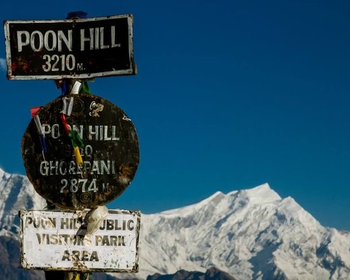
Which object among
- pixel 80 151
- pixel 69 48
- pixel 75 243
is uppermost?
pixel 69 48

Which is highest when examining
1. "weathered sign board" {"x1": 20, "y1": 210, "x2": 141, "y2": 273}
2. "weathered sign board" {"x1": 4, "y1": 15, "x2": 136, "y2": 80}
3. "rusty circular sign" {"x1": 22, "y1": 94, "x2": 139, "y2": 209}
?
"weathered sign board" {"x1": 4, "y1": 15, "x2": 136, "y2": 80}

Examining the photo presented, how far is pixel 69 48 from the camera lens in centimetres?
874

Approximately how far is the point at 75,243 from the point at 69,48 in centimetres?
182

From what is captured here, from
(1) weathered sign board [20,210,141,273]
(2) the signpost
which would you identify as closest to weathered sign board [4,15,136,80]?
(2) the signpost

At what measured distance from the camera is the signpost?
28.6 ft

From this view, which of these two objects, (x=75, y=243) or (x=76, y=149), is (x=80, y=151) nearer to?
(x=76, y=149)

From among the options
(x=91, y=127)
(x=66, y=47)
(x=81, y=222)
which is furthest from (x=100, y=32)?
(x=81, y=222)

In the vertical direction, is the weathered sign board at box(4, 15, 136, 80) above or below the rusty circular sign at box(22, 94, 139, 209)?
above

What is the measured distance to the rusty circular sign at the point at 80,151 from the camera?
8.73 m

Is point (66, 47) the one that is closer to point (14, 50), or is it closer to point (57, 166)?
point (14, 50)

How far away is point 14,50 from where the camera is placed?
8883 mm

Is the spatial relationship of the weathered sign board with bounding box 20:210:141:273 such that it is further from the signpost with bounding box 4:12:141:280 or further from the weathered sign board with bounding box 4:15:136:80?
the weathered sign board with bounding box 4:15:136:80

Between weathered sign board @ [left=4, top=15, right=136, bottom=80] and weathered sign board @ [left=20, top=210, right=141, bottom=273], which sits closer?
weathered sign board @ [left=4, top=15, right=136, bottom=80]

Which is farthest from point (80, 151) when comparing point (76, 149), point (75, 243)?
point (75, 243)
